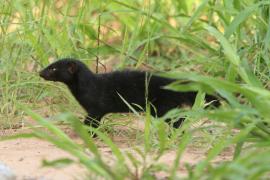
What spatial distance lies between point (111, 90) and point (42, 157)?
4.76 feet

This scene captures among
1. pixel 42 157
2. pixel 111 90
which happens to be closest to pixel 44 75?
pixel 111 90

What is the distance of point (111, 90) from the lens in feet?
17.2

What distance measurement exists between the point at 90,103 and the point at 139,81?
381 mm

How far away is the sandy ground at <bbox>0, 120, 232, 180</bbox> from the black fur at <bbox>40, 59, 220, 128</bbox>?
1.38ft

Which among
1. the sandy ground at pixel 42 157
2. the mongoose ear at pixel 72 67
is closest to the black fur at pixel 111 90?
the mongoose ear at pixel 72 67

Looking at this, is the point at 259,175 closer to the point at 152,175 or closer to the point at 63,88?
the point at 152,175

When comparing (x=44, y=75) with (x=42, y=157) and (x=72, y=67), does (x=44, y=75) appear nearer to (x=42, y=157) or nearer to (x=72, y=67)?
(x=72, y=67)

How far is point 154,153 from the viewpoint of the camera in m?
3.96

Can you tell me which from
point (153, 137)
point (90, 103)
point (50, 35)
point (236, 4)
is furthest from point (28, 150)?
→ point (236, 4)

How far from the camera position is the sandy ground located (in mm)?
3475

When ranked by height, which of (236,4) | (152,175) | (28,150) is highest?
(236,4)

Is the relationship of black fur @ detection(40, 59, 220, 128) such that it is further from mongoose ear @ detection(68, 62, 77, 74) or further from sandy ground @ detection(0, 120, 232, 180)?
sandy ground @ detection(0, 120, 232, 180)

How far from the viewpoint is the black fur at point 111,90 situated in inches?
201

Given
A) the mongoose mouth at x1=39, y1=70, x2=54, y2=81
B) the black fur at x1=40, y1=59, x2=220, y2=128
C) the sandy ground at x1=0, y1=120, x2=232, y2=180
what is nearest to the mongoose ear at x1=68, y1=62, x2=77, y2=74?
the black fur at x1=40, y1=59, x2=220, y2=128
